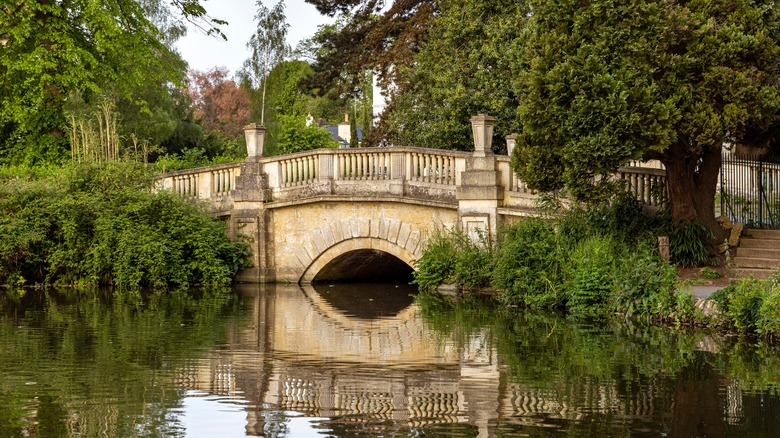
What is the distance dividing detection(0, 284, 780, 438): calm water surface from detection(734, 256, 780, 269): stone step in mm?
2923

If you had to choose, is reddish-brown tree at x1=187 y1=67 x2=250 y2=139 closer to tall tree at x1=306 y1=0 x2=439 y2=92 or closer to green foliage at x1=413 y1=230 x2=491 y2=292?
tall tree at x1=306 y1=0 x2=439 y2=92

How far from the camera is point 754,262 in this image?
17344 millimetres

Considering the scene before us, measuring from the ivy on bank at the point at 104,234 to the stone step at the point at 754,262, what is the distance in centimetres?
990

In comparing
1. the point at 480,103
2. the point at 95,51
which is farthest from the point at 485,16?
the point at 95,51

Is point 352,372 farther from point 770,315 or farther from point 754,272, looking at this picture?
point 754,272

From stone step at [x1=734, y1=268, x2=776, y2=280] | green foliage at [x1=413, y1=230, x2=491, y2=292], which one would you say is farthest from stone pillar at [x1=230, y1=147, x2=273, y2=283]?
stone step at [x1=734, y1=268, x2=776, y2=280]

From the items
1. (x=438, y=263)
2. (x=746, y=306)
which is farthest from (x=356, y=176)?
(x=746, y=306)

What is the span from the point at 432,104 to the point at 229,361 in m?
15.2

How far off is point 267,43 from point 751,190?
890 inches

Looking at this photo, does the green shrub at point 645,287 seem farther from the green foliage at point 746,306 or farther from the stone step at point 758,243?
the stone step at point 758,243

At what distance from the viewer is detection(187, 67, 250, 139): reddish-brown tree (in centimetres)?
5694

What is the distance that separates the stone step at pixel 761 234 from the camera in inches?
722

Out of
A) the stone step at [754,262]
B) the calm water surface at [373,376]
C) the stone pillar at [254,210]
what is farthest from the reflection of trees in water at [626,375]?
the stone pillar at [254,210]

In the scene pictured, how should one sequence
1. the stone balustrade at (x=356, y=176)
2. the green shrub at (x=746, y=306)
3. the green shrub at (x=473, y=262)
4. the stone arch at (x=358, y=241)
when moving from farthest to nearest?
1. the stone arch at (x=358, y=241)
2. the stone balustrade at (x=356, y=176)
3. the green shrub at (x=473, y=262)
4. the green shrub at (x=746, y=306)
